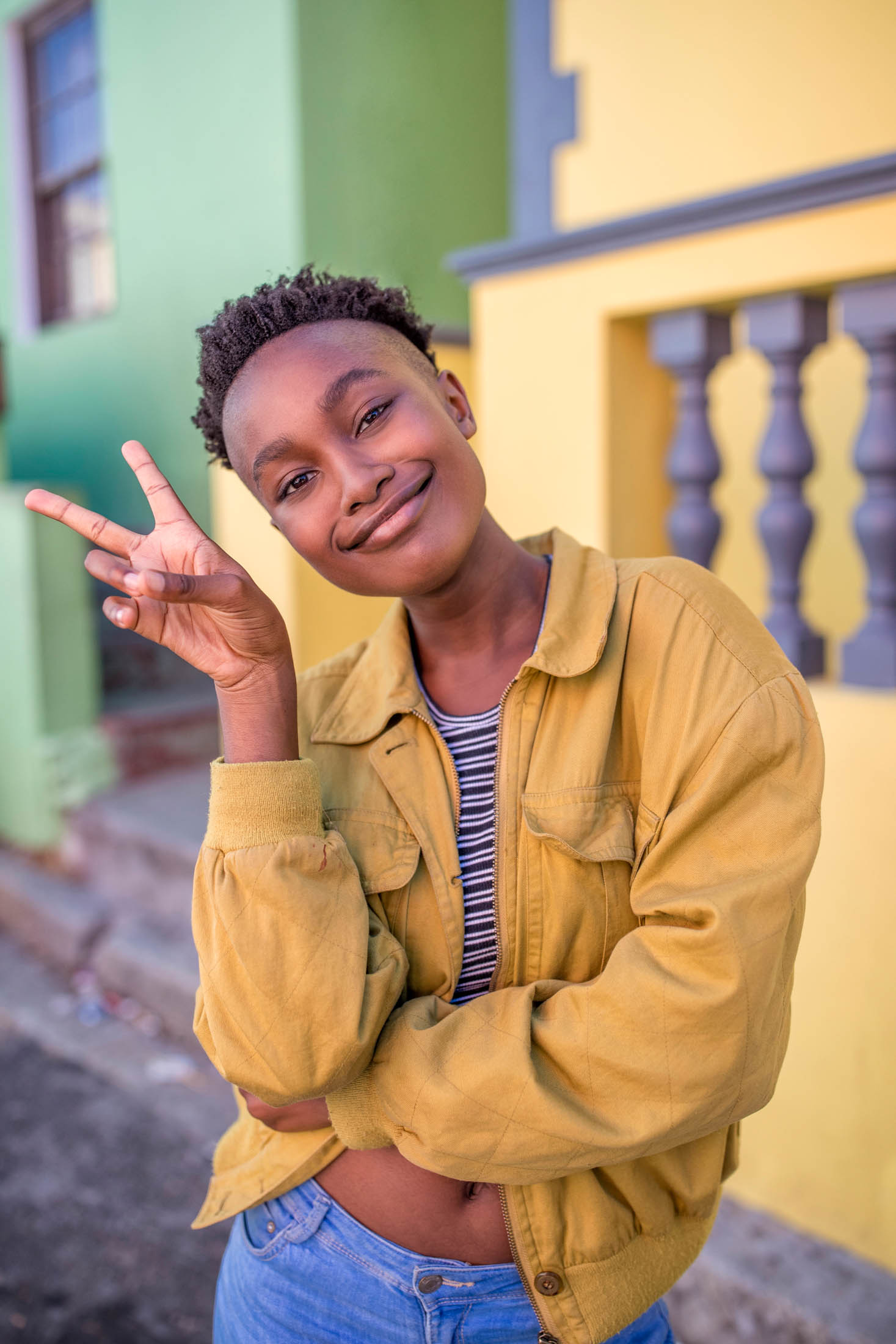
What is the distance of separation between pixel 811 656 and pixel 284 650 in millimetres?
1617

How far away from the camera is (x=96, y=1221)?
10.6 feet

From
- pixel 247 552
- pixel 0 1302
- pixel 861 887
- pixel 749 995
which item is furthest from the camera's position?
pixel 247 552

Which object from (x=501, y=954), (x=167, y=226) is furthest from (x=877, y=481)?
(x=167, y=226)

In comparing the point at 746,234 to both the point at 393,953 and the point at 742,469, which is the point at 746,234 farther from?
the point at 393,953

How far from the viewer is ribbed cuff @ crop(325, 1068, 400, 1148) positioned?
1.37 metres

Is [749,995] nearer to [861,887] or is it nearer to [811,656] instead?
[861,887]

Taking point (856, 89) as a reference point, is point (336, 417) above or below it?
below

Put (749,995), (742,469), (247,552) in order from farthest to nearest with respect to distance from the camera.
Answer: (247,552), (742,469), (749,995)

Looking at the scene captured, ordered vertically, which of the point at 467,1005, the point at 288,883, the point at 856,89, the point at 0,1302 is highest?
the point at 856,89

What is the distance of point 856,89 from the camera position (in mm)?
2729

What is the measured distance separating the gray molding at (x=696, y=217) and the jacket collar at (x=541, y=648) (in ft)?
3.82

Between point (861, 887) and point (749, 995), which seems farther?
point (861, 887)

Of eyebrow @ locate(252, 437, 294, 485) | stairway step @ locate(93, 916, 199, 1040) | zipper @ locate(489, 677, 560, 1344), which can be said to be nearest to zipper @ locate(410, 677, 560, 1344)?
zipper @ locate(489, 677, 560, 1344)

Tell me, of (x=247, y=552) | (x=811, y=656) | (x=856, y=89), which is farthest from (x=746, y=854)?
(x=247, y=552)
